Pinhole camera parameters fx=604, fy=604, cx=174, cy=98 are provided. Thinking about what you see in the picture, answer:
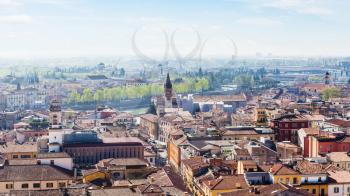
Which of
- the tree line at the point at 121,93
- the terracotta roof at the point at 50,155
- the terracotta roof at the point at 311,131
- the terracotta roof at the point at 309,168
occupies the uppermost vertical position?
the terracotta roof at the point at 309,168

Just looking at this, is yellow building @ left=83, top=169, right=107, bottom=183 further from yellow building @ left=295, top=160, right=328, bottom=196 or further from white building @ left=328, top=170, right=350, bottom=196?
white building @ left=328, top=170, right=350, bottom=196

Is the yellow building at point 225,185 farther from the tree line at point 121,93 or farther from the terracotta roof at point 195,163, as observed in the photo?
the tree line at point 121,93

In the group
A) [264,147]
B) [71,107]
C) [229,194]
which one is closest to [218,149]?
[264,147]

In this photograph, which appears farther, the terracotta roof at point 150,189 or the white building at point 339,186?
the white building at point 339,186

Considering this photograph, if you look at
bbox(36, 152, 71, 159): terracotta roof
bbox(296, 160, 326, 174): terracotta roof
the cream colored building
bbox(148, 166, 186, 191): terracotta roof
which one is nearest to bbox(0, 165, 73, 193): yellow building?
bbox(36, 152, 71, 159): terracotta roof

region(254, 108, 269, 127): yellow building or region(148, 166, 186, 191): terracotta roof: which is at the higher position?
region(254, 108, 269, 127): yellow building

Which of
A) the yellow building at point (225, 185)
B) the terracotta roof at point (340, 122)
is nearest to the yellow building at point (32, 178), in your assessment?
the yellow building at point (225, 185)

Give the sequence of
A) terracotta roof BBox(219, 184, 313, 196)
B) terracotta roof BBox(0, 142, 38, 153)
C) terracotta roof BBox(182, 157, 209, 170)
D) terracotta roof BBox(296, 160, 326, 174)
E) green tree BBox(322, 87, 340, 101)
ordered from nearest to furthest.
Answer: terracotta roof BBox(219, 184, 313, 196), terracotta roof BBox(296, 160, 326, 174), terracotta roof BBox(182, 157, 209, 170), terracotta roof BBox(0, 142, 38, 153), green tree BBox(322, 87, 340, 101)

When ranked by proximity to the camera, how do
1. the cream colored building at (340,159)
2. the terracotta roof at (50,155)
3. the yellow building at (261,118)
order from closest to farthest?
the terracotta roof at (50,155)
the cream colored building at (340,159)
the yellow building at (261,118)
